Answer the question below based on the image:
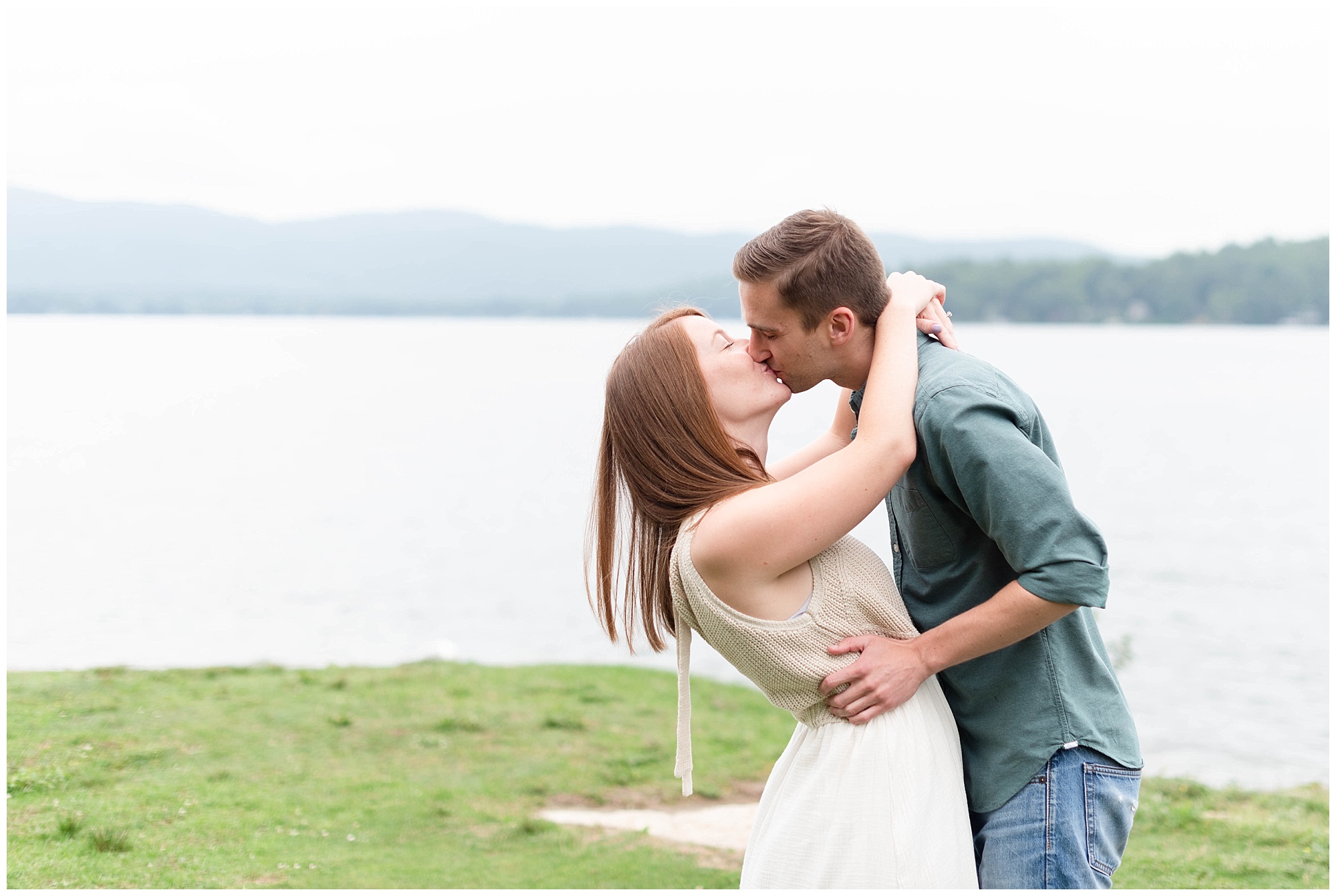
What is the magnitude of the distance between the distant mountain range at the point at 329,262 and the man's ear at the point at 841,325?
9131cm

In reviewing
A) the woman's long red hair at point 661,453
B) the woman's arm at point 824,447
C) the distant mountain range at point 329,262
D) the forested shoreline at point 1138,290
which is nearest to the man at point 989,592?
the woman's long red hair at point 661,453

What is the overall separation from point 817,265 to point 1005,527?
2.75ft

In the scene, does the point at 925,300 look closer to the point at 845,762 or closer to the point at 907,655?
the point at 907,655

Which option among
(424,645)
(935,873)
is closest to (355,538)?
(424,645)

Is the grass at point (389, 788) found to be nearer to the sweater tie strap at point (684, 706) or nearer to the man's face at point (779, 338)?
the sweater tie strap at point (684, 706)

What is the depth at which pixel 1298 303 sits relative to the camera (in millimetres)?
100625

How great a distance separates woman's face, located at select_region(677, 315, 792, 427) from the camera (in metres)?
2.85

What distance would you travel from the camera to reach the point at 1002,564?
2.73m

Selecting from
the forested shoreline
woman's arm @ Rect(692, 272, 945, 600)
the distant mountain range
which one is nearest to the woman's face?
woman's arm @ Rect(692, 272, 945, 600)

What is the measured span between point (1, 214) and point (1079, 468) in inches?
1953

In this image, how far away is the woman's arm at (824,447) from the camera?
3.34 m

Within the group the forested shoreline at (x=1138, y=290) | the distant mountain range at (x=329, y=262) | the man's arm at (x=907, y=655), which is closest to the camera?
the man's arm at (x=907, y=655)

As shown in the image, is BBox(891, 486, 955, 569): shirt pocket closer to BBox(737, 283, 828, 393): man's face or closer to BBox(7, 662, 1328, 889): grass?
BBox(737, 283, 828, 393): man's face

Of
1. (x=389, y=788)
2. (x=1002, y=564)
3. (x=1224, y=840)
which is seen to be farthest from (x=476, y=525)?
(x=1002, y=564)
